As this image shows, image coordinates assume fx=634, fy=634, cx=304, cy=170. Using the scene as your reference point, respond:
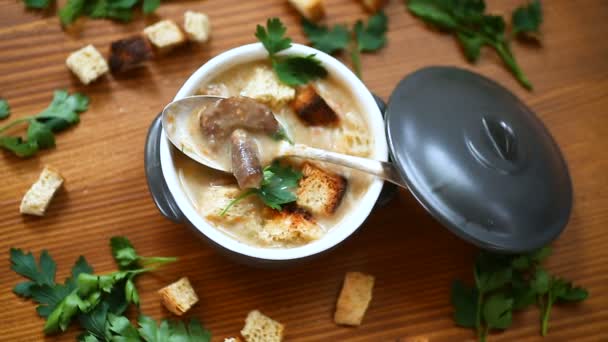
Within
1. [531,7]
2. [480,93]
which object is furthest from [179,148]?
[531,7]

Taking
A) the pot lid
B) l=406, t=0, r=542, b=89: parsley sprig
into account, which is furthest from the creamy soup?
l=406, t=0, r=542, b=89: parsley sprig

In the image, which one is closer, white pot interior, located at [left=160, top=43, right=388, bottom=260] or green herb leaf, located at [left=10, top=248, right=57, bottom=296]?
white pot interior, located at [left=160, top=43, right=388, bottom=260]

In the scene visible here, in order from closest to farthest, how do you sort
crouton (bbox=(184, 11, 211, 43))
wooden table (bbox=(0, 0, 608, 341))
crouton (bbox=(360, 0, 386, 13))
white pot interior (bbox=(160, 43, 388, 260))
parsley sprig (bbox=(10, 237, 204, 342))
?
white pot interior (bbox=(160, 43, 388, 260)), parsley sprig (bbox=(10, 237, 204, 342)), wooden table (bbox=(0, 0, 608, 341)), crouton (bbox=(184, 11, 211, 43)), crouton (bbox=(360, 0, 386, 13))

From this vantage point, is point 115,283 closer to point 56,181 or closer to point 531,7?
point 56,181

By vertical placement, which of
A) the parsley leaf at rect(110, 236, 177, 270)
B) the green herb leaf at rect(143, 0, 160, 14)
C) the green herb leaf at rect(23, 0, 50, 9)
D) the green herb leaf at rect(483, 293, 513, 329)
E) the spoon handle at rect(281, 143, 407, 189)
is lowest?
the green herb leaf at rect(483, 293, 513, 329)

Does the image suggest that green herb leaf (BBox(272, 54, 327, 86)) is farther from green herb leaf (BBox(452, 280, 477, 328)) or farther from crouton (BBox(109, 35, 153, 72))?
green herb leaf (BBox(452, 280, 477, 328))

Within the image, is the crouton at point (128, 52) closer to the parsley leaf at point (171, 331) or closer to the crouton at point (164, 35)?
the crouton at point (164, 35)

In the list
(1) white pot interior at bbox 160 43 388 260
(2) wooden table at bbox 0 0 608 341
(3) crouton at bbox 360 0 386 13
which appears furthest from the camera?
(3) crouton at bbox 360 0 386 13
